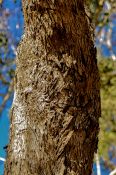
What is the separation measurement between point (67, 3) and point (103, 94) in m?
10.4

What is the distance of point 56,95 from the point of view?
213 cm

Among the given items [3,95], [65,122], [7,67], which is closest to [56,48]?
[65,122]

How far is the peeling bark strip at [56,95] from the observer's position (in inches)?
81.4

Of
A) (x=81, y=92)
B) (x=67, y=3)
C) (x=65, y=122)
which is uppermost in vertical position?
(x=67, y=3)

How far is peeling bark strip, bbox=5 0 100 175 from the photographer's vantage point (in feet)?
6.79

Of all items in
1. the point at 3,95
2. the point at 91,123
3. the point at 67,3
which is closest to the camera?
the point at 67,3

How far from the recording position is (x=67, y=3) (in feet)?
6.72

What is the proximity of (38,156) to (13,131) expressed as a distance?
207 mm

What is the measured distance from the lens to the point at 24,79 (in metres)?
2.22

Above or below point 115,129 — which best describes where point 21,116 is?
below

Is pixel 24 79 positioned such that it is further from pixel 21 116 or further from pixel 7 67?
pixel 7 67

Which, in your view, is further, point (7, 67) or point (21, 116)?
point (7, 67)

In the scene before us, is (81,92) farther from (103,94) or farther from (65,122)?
(103,94)

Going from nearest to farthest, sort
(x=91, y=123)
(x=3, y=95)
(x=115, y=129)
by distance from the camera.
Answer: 1. (x=91, y=123)
2. (x=3, y=95)
3. (x=115, y=129)
